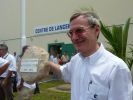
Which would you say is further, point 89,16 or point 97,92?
point 89,16

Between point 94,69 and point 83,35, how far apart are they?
26 cm

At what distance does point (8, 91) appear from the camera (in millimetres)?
7438

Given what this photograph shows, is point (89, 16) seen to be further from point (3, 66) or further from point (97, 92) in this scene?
point (3, 66)

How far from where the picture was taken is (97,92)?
227 cm

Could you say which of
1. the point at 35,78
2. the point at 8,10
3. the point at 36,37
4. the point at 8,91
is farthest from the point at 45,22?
the point at 35,78

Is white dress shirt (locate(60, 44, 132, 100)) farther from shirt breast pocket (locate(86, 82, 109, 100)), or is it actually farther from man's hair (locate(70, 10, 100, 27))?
man's hair (locate(70, 10, 100, 27))

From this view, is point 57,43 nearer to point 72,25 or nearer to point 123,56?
point 123,56

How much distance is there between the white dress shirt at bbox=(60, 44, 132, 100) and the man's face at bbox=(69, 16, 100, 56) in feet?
0.24

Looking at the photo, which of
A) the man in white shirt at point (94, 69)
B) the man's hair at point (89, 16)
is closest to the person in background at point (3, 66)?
the man in white shirt at point (94, 69)

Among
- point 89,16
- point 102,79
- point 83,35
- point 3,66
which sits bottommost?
point 3,66

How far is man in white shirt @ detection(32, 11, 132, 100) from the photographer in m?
2.23

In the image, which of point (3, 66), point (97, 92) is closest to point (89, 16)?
point (97, 92)

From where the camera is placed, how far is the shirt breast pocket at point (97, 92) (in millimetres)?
2252

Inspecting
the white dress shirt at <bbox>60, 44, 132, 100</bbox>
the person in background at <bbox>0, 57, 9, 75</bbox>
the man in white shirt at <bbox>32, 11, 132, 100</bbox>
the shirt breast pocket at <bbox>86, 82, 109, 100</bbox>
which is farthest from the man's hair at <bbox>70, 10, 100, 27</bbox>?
the person in background at <bbox>0, 57, 9, 75</bbox>
